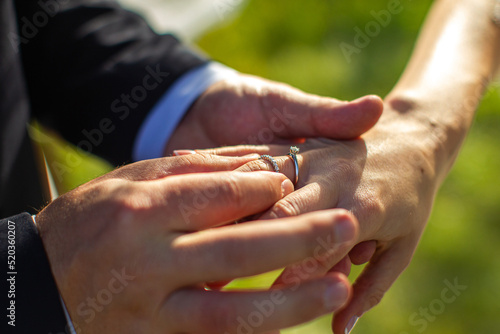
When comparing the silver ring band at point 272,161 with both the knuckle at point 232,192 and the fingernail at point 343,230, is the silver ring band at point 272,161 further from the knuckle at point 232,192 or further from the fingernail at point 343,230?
the fingernail at point 343,230

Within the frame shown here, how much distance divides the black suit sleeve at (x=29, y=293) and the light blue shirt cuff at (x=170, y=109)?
2.27 feet

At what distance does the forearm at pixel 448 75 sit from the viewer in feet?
4.55

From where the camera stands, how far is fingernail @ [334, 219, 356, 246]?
2.56ft

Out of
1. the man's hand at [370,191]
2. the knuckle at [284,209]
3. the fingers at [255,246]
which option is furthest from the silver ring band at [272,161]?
the fingers at [255,246]

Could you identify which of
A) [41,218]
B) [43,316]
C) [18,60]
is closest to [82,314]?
[43,316]

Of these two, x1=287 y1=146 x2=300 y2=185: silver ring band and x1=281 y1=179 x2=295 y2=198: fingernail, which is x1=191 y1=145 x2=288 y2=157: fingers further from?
x1=281 y1=179 x2=295 y2=198: fingernail

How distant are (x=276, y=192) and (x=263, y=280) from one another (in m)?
1.33

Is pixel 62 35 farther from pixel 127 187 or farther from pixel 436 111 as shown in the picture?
pixel 436 111

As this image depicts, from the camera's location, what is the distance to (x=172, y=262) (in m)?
0.78

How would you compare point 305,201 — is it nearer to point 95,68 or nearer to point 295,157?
point 295,157

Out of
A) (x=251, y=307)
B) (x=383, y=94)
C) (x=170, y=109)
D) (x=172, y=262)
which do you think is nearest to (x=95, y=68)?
(x=170, y=109)

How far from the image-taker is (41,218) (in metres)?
0.85

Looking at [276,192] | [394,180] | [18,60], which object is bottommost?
[394,180]

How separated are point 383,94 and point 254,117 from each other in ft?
5.21
